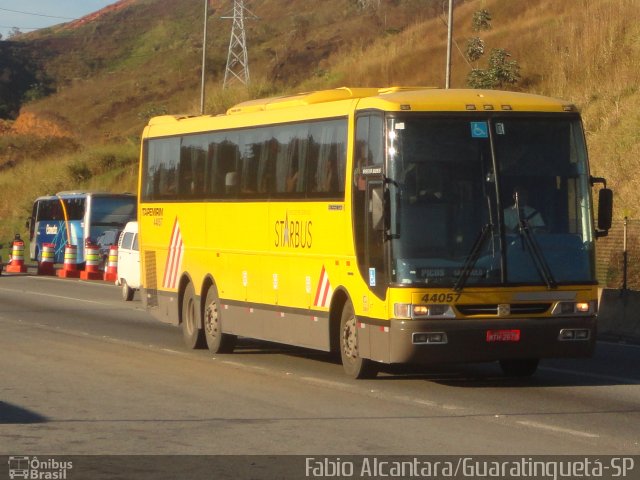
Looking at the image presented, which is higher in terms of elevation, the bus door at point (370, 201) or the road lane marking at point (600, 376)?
the bus door at point (370, 201)

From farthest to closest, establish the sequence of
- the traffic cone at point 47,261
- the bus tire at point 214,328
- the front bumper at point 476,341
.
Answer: the traffic cone at point 47,261
the bus tire at point 214,328
the front bumper at point 476,341

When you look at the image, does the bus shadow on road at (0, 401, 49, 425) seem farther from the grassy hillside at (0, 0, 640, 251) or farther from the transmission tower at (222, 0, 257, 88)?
the transmission tower at (222, 0, 257, 88)

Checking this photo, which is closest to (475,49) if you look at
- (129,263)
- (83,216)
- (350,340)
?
(83,216)

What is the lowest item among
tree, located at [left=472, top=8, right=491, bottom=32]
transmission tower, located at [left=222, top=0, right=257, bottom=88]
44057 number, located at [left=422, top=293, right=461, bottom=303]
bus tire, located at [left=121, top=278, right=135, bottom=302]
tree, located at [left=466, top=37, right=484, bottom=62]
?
bus tire, located at [left=121, top=278, right=135, bottom=302]

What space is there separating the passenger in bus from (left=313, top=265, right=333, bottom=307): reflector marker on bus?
7.73ft

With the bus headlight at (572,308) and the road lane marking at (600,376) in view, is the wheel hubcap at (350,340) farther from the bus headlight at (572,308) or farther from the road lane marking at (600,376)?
the road lane marking at (600,376)

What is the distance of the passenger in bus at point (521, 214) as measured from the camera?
555 inches

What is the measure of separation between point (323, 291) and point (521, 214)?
2653 millimetres

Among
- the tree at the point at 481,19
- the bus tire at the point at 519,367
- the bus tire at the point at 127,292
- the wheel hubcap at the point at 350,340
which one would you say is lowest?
the bus tire at the point at 519,367

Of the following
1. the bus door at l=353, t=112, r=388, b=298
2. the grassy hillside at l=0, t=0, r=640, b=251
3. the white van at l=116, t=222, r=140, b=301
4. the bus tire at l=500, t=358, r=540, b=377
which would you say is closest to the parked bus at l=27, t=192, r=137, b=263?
the grassy hillside at l=0, t=0, r=640, b=251

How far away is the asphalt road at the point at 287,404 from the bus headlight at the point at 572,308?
812 mm

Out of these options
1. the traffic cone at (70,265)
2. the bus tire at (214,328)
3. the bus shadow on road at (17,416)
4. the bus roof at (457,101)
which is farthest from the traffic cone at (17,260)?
the bus shadow on road at (17,416)

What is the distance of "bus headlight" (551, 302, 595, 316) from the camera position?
1413 cm

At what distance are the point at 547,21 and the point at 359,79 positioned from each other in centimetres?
958
